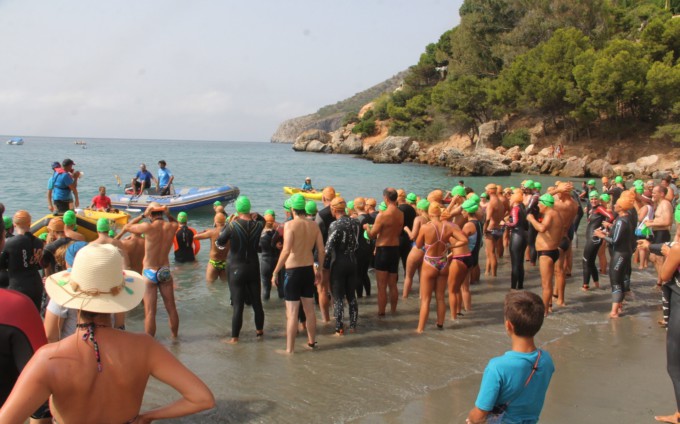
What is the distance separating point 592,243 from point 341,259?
4652 millimetres

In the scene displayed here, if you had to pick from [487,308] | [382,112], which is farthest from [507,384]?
[382,112]

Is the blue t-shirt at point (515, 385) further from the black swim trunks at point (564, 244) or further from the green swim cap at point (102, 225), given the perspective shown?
the black swim trunks at point (564, 244)

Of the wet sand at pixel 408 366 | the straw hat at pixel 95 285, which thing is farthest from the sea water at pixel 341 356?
the straw hat at pixel 95 285

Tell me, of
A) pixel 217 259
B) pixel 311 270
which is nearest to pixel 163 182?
pixel 217 259

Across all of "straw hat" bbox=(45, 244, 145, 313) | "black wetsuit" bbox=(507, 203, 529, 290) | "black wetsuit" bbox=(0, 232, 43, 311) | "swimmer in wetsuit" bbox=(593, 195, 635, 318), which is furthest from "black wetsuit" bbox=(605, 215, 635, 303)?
"black wetsuit" bbox=(0, 232, 43, 311)

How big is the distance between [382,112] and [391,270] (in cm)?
6863

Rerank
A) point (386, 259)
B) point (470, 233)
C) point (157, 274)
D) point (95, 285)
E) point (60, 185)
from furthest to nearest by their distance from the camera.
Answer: point (60, 185), point (470, 233), point (386, 259), point (157, 274), point (95, 285)

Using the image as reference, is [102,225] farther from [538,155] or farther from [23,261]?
[538,155]

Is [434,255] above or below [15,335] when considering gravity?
below

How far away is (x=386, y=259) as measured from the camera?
796 centimetres

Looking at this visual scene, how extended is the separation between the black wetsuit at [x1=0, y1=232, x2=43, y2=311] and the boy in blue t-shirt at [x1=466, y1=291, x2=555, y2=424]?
4.70 m

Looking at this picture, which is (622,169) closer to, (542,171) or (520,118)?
(542,171)

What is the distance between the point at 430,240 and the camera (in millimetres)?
7027

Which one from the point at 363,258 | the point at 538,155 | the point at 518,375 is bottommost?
the point at 363,258
